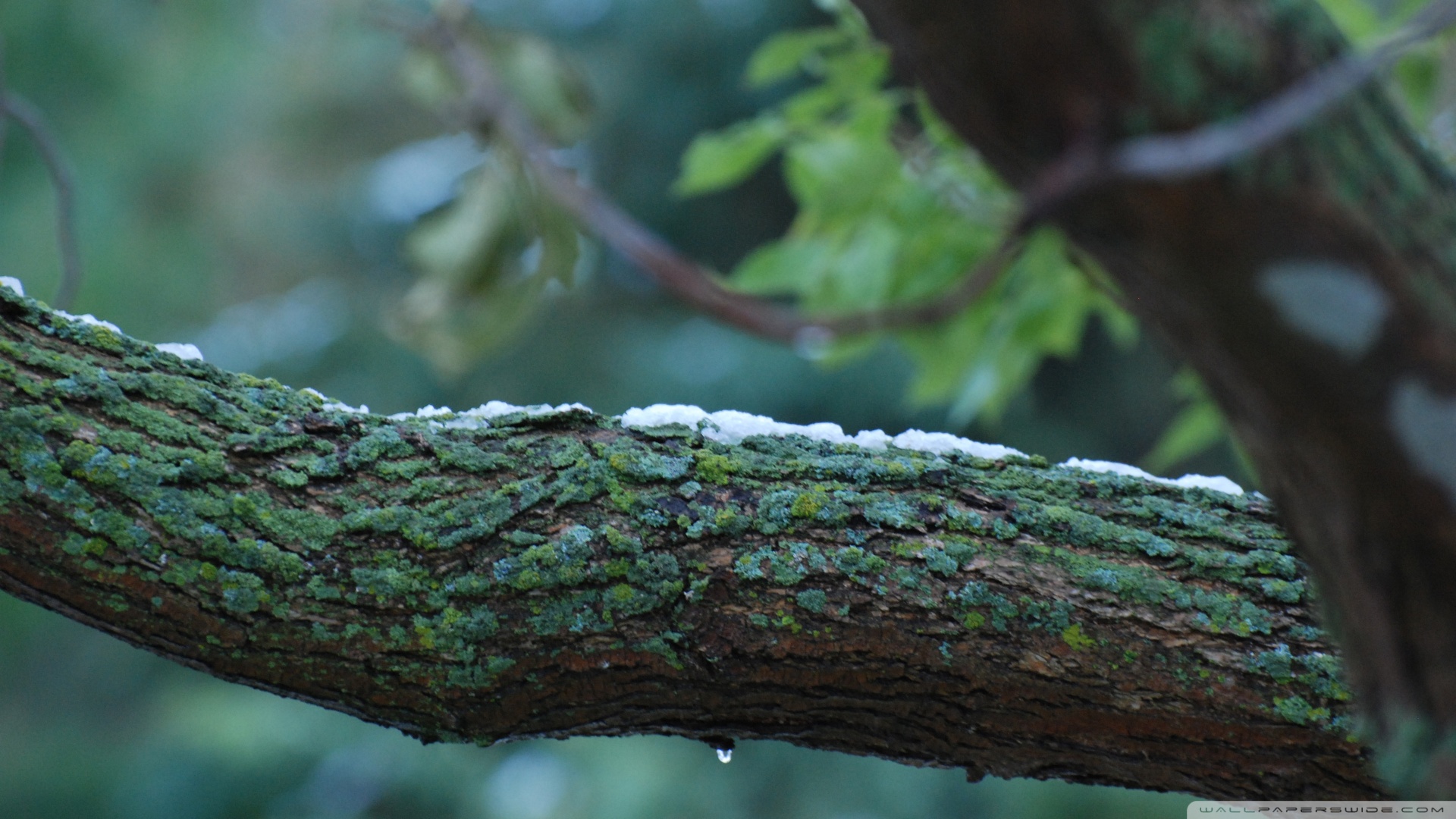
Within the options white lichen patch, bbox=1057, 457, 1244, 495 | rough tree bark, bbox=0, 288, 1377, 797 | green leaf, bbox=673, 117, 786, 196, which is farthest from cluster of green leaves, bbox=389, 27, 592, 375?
white lichen patch, bbox=1057, 457, 1244, 495

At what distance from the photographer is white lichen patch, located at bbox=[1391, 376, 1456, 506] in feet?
1.95

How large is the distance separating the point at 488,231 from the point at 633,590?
130 cm

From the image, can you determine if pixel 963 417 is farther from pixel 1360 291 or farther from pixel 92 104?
pixel 92 104

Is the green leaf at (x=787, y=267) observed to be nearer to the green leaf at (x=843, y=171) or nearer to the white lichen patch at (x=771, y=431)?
the green leaf at (x=843, y=171)

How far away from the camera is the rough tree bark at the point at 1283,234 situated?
58cm

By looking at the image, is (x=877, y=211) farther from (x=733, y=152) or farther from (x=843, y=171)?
(x=733, y=152)

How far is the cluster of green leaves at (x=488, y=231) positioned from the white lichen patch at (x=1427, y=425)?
1657 millimetres

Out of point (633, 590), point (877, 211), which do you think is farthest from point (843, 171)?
point (633, 590)

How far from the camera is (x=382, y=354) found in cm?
713

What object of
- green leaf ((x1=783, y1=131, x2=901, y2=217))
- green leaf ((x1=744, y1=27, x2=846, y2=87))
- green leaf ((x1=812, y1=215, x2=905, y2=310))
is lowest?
green leaf ((x1=812, y1=215, x2=905, y2=310))

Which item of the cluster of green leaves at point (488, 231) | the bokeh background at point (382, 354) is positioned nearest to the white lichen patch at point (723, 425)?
the cluster of green leaves at point (488, 231)

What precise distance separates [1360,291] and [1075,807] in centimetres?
576

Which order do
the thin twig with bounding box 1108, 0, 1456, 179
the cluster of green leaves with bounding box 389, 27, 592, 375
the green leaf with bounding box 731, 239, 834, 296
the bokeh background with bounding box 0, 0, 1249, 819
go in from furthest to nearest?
the bokeh background with bounding box 0, 0, 1249, 819, the cluster of green leaves with bounding box 389, 27, 592, 375, the green leaf with bounding box 731, 239, 834, 296, the thin twig with bounding box 1108, 0, 1456, 179

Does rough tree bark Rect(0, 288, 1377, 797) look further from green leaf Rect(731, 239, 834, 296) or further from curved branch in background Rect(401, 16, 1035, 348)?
green leaf Rect(731, 239, 834, 296)
